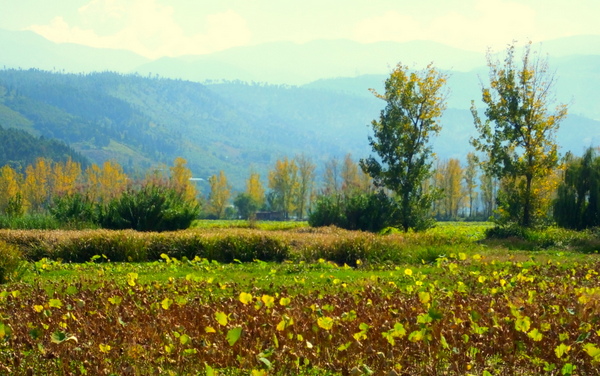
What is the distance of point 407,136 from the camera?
24.4 metres

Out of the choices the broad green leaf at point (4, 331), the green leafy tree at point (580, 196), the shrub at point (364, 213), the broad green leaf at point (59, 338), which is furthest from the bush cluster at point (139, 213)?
the broad green leaf at point (59, 338)

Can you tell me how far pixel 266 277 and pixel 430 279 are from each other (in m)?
2.62

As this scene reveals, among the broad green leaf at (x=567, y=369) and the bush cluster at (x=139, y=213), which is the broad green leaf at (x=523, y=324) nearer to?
the broad green leaf at (x=567, y=369)

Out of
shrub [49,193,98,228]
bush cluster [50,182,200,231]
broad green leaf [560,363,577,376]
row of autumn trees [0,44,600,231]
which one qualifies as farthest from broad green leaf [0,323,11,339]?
row of autumn trees [0,44,600,231]

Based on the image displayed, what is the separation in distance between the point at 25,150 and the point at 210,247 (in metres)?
142

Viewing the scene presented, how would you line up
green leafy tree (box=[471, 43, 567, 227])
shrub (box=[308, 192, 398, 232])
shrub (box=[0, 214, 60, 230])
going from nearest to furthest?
shrub (box=[0, 214, 60, 230]), green leafy tree (box=[471, 43, 567, 227]), shrub (box=[308, 192, 398, 232])

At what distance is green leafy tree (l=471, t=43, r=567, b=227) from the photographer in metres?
22.8

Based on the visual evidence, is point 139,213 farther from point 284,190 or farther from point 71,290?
point 284,190

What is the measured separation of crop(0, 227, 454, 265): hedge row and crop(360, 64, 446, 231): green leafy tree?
9315mm

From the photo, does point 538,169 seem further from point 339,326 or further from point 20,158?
point 20,158

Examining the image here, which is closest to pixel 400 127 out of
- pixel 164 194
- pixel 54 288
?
pixel 164 194

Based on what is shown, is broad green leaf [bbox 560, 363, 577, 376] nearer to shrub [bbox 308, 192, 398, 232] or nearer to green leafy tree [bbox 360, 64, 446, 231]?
shrub [bbox 308, 192, 398, 232]

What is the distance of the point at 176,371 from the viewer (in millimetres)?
4551

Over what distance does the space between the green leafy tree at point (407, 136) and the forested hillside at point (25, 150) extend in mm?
124694
